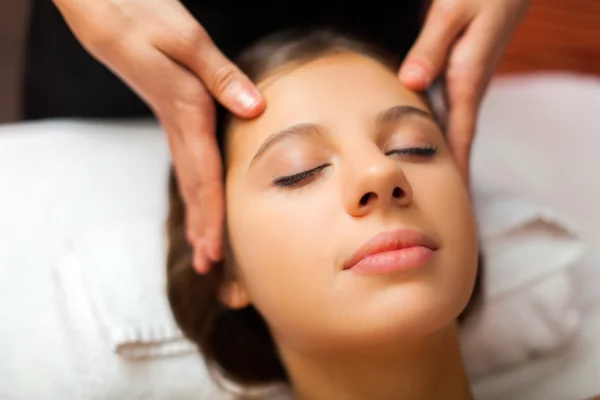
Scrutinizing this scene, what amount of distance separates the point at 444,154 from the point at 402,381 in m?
0.28

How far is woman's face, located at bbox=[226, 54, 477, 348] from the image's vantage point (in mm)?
810

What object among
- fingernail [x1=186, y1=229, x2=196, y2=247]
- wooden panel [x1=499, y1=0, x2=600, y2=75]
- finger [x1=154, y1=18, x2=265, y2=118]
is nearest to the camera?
finger [x1=154, y1=18, x2=265, y2=118]

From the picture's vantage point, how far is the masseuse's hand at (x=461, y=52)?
0.99 m

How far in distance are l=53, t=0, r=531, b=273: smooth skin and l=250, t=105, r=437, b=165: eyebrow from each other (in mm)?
55

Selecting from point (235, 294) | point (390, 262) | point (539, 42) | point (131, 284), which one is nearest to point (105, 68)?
point (131, 284)

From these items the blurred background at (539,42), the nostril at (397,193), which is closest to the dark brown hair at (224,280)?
the nostril at (397,193)

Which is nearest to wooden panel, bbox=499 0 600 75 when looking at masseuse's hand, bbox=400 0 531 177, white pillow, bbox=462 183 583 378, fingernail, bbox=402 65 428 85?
white pillow, bbox=462 183 583 378

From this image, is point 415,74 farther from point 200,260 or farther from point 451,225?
point 200,260

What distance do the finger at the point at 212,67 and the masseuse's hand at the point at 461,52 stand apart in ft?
0.68

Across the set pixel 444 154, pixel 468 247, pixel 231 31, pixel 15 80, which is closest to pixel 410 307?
pixel 468 247

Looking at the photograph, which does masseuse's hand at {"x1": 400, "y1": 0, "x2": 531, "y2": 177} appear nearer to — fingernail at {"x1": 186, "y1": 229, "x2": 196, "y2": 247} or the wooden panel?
fingernail at {"x1": 186, "y1": 229, "x2": 196, "y2": 247}

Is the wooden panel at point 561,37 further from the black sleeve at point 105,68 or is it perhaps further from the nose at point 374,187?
the nose at point 374,187

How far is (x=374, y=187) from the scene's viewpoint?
2.65ft

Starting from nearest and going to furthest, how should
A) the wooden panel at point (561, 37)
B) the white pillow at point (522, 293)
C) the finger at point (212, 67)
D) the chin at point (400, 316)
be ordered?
the chin at point (400, 316) → the finger at point (212, 67) → the white pillow at point (522, 293) → the wooden panel at point (561, 37)
